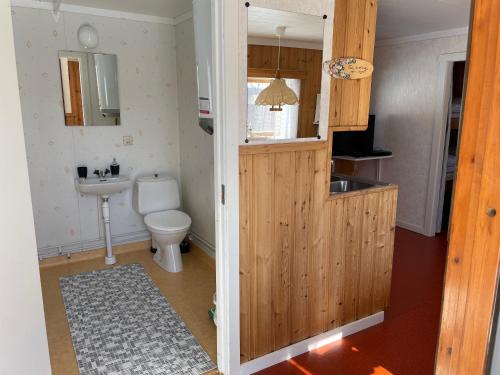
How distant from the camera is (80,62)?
3.53 m

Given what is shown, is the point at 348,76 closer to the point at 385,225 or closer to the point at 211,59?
the point at 211,59

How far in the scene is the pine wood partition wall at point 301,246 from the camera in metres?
2.11

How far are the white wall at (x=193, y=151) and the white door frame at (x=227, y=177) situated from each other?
59.0 inches

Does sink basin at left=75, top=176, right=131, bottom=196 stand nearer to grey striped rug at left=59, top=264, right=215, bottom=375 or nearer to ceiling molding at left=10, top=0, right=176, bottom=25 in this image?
grey striped rug at left=59, top=264, right=215, bottom=375

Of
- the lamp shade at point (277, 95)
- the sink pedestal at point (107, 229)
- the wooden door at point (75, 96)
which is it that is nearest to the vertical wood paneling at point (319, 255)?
the lamp shade at point (277, 95)

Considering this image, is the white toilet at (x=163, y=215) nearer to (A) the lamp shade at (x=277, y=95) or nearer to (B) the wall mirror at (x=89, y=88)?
(B) the wall mirror at (x=89, y=88)

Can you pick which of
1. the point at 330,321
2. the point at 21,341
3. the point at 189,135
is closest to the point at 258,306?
the point at 330,321

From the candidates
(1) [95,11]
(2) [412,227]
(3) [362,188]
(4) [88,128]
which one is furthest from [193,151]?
(2) [412,227]

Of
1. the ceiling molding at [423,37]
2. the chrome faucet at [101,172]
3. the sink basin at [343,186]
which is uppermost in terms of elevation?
the ceiling molding at [423,37]

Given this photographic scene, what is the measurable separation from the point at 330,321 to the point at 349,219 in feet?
2.20

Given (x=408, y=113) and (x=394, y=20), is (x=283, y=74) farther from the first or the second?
(x=408, y=113)

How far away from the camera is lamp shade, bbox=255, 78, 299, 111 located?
201 cm

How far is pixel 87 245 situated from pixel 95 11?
2146mm

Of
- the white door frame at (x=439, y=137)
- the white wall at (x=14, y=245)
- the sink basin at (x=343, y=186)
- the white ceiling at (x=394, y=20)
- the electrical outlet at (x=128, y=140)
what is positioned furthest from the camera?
the white door frame at (x=439, y=137)
